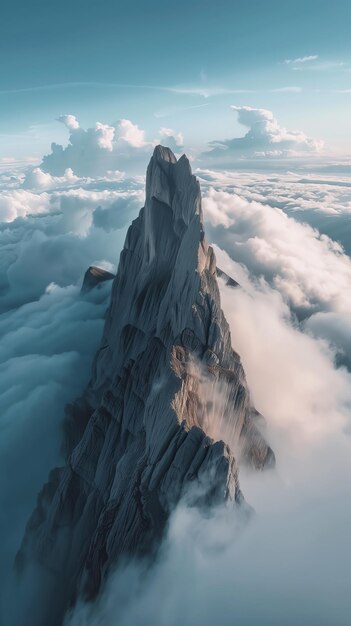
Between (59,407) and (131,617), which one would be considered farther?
(59,407)

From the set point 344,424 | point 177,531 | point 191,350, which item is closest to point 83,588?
point 177,531

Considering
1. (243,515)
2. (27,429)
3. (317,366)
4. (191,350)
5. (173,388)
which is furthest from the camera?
(317,366)

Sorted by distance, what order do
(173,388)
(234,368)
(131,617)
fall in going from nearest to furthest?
(131,617) → (173,388) → (234,368)

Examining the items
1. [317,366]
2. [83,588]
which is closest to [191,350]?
[83,588]

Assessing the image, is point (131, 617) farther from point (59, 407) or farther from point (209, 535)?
point (59, 407)

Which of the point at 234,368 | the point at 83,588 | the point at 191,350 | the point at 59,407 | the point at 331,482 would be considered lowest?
the point at 59,407

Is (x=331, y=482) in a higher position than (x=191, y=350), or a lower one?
lower
